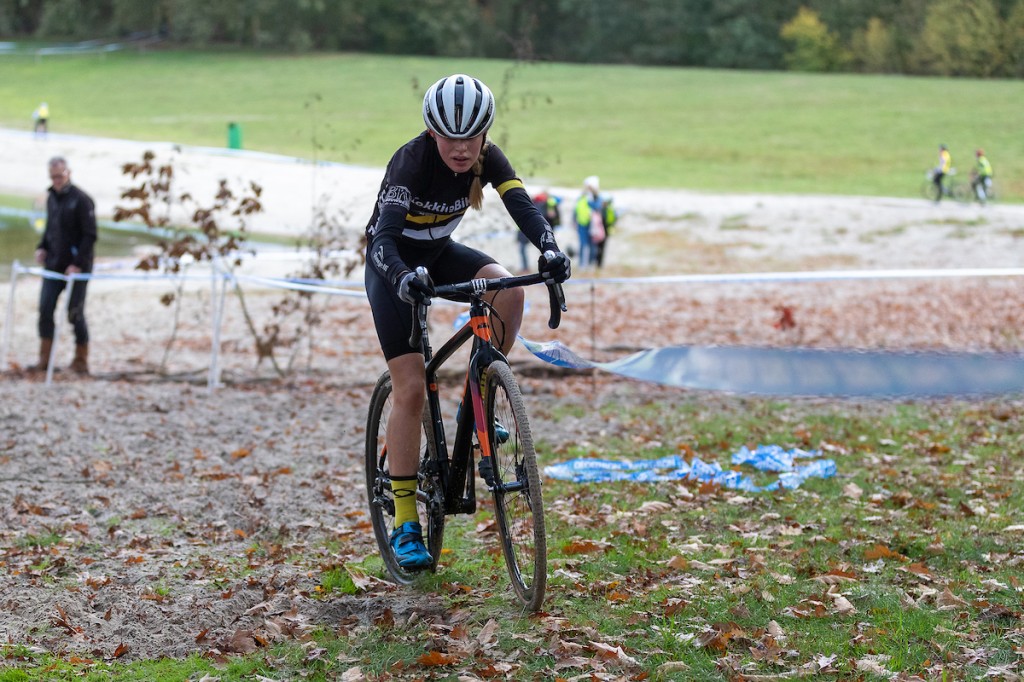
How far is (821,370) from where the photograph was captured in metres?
8.52

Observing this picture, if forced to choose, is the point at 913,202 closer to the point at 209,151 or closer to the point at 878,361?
the point at 209,151

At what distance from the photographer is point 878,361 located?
785 cm

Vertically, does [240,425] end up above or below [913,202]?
below

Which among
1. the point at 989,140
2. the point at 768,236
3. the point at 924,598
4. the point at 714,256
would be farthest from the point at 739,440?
the point at 989,140

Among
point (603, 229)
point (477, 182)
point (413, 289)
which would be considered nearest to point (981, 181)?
point (603, 229)

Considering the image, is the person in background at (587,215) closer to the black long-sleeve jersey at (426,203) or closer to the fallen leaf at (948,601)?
the black long-sleeve jersey at (426,203)

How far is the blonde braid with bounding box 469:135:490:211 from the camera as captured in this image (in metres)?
5.33

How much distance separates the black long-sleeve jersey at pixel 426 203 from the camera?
5.15 meters

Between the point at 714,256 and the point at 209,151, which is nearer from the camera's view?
the point at 714,256

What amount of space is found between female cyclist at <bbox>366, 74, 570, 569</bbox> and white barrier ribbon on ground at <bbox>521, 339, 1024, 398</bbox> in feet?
3.61

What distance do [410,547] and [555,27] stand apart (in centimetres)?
9863

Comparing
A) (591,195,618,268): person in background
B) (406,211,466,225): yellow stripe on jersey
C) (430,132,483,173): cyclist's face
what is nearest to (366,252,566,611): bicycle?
(406,211,466,225): yellow stripe on jersey

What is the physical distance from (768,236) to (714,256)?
2713 mm

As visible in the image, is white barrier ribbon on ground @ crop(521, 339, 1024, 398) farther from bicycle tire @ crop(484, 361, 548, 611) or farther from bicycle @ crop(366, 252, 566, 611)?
bicycle tire @ crop(484, 361, 548, 611)
